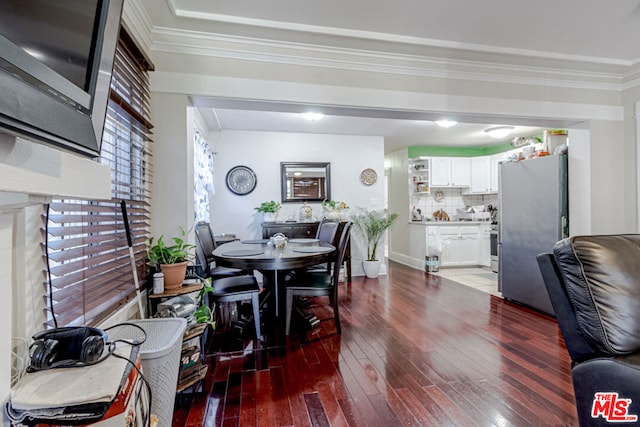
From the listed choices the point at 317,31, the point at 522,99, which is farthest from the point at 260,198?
the point at 522,99

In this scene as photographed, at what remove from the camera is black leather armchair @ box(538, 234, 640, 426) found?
1074 mm

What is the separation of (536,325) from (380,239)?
254cm

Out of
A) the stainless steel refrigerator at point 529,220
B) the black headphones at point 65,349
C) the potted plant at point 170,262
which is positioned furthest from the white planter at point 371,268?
the black headphones at point 65,349

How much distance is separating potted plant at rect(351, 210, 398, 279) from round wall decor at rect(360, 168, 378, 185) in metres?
0.49

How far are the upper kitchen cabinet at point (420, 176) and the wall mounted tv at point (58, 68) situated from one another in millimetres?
5601

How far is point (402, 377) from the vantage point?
196 cm

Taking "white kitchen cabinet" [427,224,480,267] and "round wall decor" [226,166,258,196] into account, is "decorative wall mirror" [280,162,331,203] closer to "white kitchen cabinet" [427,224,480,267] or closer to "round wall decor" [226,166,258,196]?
"round wall decor" [226,166,258,196]

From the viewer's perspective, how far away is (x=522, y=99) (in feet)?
9.00

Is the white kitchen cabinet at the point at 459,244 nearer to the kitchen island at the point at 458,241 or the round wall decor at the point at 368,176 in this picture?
the kitchen island at the point at 458,241

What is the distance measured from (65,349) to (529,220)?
12.7 feet

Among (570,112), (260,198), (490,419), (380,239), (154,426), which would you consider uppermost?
(570,112)

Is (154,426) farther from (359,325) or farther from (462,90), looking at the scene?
(462,90)

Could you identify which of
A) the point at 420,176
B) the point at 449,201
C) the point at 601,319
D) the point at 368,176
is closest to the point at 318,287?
the point at 601,319

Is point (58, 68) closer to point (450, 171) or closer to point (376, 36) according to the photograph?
point (376, 36)
